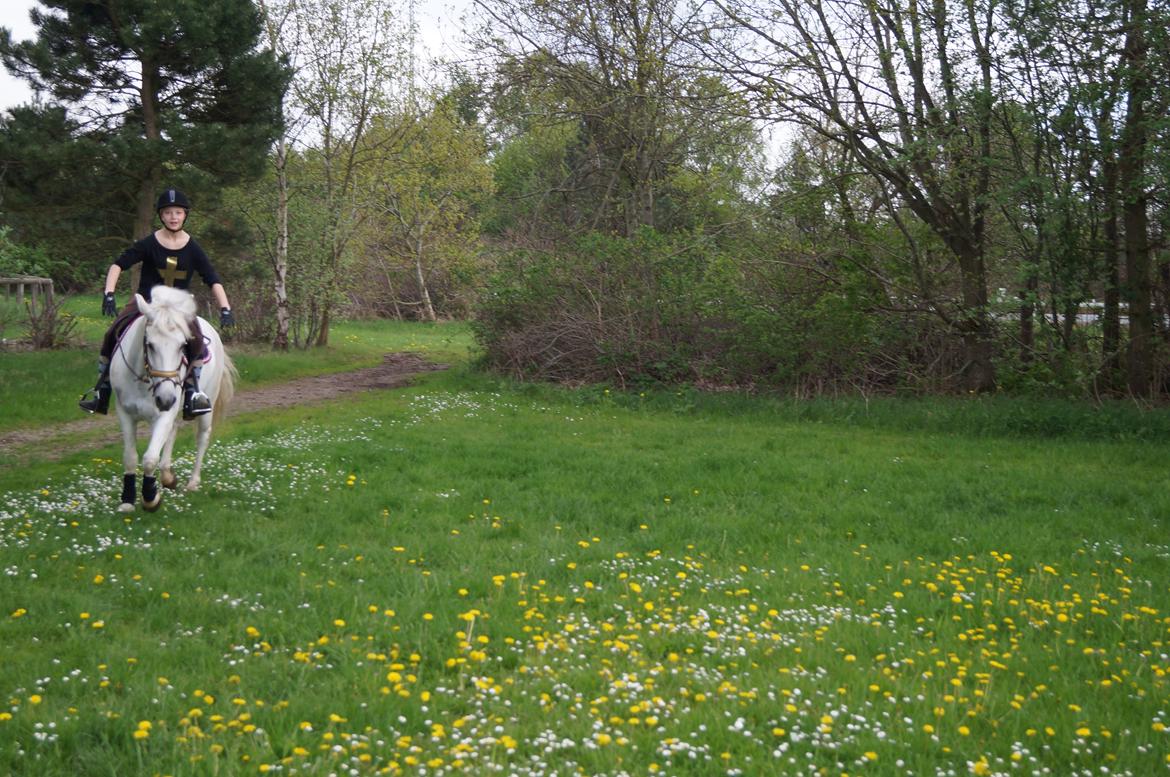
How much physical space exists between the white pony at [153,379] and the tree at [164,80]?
12210 mm

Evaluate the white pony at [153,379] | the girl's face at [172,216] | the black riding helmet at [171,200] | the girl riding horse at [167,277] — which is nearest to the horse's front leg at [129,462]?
the white pony at [153,379]

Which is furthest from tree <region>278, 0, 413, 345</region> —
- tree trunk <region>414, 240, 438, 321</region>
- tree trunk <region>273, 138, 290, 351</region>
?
tree trunk <region>414, 240, 438, 321</region>

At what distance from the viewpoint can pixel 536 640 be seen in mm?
5770

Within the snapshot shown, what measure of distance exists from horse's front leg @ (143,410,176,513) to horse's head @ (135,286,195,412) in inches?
8.5

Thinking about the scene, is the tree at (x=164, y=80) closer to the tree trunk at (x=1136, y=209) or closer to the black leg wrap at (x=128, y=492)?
the black leg wrap at (x=128, y=492)

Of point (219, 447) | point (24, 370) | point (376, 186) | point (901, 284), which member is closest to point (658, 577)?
point (219, 447)

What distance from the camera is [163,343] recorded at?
8.33 m

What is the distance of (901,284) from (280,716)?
15.1m

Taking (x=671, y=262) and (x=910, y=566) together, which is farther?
(x=671, y=262)

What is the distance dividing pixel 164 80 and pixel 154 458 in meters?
15.5

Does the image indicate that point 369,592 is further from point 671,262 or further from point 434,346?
point 434,346

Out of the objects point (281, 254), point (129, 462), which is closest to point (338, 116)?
point (281, 254)

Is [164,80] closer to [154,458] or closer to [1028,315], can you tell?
[154,458]

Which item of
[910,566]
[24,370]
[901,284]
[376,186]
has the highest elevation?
[376,186]
